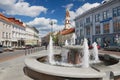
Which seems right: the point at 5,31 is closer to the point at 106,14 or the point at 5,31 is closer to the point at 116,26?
the point at 106,14

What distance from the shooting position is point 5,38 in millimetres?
53031

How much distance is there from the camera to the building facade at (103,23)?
140 ft

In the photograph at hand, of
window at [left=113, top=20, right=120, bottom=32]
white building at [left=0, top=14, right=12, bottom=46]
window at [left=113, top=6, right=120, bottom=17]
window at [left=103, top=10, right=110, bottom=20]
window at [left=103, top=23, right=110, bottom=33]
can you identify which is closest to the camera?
window at [left=113, top=20, right=120, bottom=32]

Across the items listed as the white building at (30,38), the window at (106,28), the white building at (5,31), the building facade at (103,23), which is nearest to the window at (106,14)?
the building facade at (103,23)

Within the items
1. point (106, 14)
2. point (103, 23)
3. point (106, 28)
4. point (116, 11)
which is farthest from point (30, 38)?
point (116, 11)

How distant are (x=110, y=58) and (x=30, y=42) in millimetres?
62719

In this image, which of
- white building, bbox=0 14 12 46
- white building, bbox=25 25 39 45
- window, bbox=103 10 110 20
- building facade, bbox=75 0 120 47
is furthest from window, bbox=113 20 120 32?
white building, bbox=25 25 39 45

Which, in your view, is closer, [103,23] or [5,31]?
[103,23]

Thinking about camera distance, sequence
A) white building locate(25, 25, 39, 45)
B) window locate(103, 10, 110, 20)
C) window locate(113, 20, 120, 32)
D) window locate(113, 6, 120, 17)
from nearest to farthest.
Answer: window locate(113, 20, 120, 32) → window locate(113, 6, 120, 17) → window locate(103, 10, 110, 20) → white building locate(25, 25, 39, 45)

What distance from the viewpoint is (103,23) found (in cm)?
4809

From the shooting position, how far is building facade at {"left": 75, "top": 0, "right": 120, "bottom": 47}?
140 ft

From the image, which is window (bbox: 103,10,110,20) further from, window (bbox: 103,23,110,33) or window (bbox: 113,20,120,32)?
window (bbox: 113,20,120,32)

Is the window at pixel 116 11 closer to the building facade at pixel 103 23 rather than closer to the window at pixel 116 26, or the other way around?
the building facade at pixel 103 23

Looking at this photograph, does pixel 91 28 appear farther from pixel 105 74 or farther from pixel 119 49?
pixel 105 74
